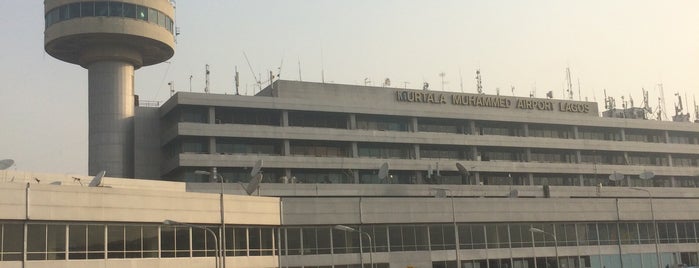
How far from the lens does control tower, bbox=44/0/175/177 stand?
92812 mm

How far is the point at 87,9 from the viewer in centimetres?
9219

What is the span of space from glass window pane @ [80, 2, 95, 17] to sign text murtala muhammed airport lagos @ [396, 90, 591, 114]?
39901 mm

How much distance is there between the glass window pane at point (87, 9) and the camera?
92250mm

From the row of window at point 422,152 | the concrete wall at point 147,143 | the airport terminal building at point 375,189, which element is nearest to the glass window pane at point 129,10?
the airport terminal building at point 375,189

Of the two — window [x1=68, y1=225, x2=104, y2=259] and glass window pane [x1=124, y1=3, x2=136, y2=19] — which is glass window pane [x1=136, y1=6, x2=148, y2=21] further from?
window [x1=68, y1=225, x2=104, y2=259]

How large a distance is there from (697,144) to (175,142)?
283 ft

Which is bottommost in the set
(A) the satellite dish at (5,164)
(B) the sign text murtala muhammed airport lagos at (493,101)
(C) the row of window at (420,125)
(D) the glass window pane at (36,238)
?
(D) the glass window pane at (36,238)

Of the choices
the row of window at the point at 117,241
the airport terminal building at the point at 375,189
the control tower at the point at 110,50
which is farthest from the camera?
the control tower at the point at 110,50

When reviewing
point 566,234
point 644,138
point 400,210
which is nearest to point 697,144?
point 644,138

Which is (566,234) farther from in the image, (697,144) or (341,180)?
(697,144)

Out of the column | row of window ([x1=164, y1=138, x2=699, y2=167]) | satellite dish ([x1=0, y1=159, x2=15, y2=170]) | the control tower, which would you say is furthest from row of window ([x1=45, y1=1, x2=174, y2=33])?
satellite dish ([x1=0, y1=159, x2=15, y2=170])

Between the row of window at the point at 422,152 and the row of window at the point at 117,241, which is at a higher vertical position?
the row of window at the point at 422,152

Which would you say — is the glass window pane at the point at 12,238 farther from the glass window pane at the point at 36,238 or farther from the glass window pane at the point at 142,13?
the glass window pane at the point at 142,13

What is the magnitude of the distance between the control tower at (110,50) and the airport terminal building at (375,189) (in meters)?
3.23
